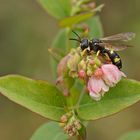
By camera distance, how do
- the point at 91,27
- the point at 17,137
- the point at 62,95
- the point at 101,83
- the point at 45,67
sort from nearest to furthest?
the point at 101,83 < the point at 62,95 < the point at 91,27 < the point at 17,137 < the point at 45,67

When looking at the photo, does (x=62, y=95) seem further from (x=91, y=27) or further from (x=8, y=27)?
(x=8, y=27)

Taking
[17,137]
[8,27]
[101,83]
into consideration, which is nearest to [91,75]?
[101,83]

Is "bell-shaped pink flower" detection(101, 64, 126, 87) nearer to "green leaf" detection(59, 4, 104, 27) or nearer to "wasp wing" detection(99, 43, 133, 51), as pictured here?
"wasp wing" detection(99, 43, 133, 51)

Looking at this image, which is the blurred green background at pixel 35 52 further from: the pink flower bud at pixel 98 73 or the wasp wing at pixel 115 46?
the pink flower bud at pixel 98 73

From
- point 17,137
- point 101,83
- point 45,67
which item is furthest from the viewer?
point 45,67

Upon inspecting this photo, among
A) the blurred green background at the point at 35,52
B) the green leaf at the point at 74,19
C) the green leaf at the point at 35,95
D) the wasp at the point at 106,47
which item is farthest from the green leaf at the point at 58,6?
the blurred green background at the point at 35,52

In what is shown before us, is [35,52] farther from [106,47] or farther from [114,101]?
[114,101]

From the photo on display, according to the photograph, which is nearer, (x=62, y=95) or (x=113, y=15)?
(x=62, y=95)
